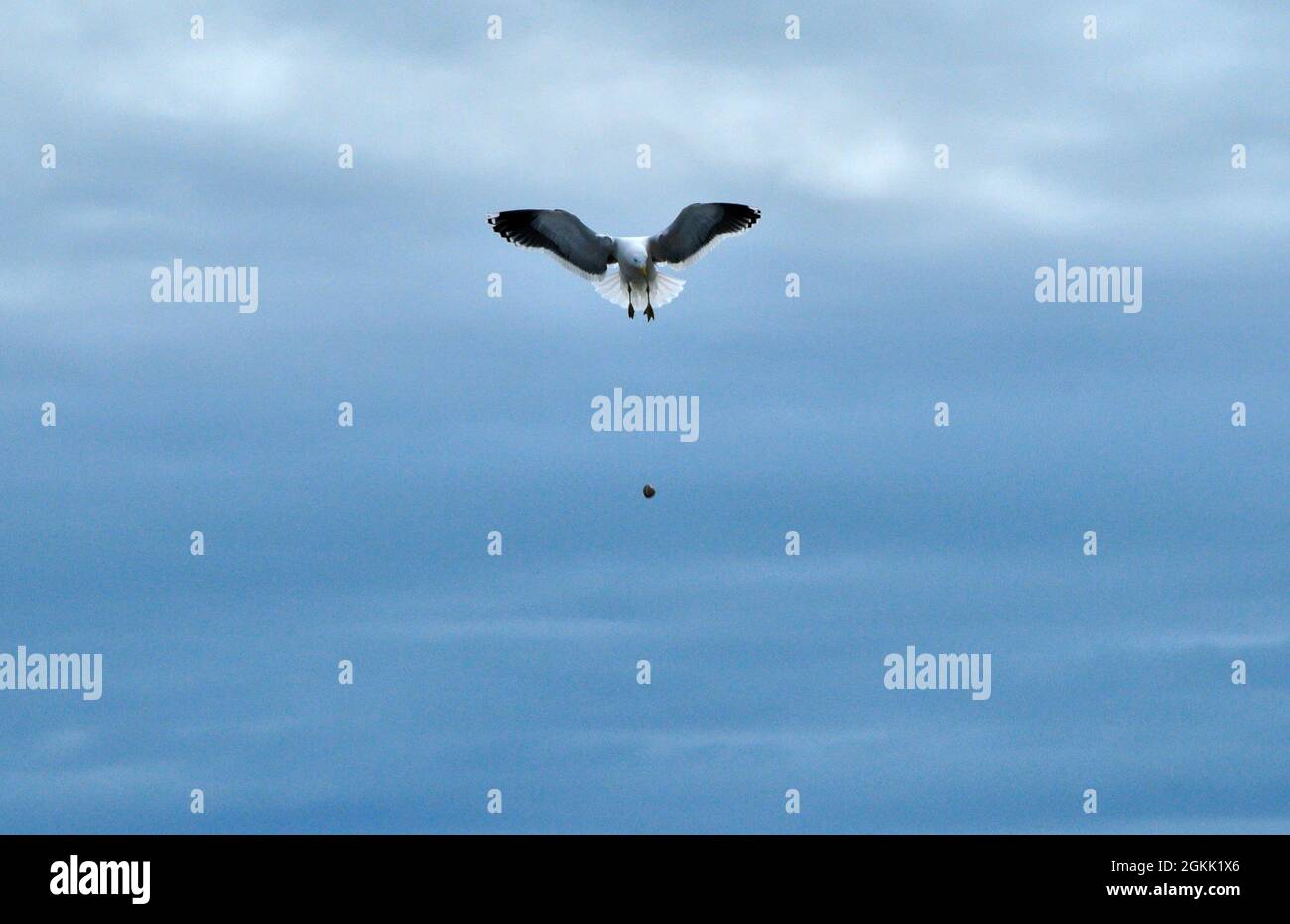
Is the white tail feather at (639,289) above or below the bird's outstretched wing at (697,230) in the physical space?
below

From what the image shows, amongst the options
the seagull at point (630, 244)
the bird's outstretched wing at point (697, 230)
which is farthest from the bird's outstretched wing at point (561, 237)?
the bird's outstretched wing at point (697, 230)

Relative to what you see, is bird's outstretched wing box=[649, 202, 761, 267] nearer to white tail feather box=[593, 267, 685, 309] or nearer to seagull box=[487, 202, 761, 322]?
seagull box=[487, 202, 761, 322]

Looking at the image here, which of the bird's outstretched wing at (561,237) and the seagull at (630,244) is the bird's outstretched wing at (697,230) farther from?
the bird's outstretched wing at (561,237)

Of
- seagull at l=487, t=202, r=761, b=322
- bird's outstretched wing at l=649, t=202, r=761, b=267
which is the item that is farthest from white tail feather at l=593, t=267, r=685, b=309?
bird's outstretched wing at l=649, t=202, r=761, b=267

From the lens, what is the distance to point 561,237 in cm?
2911

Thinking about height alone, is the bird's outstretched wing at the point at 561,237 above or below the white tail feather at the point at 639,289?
above

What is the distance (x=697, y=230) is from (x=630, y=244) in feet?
3.53

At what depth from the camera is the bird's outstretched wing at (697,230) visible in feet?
94.6

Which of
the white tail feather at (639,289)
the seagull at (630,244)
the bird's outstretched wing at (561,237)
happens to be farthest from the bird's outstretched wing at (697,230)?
the bird's outstretched wing at (561,237)

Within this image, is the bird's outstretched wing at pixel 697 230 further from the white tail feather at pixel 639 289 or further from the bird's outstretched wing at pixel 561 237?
the bird's outstretched wing at pixel 561 237

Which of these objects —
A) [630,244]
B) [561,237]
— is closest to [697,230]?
[630,244]
